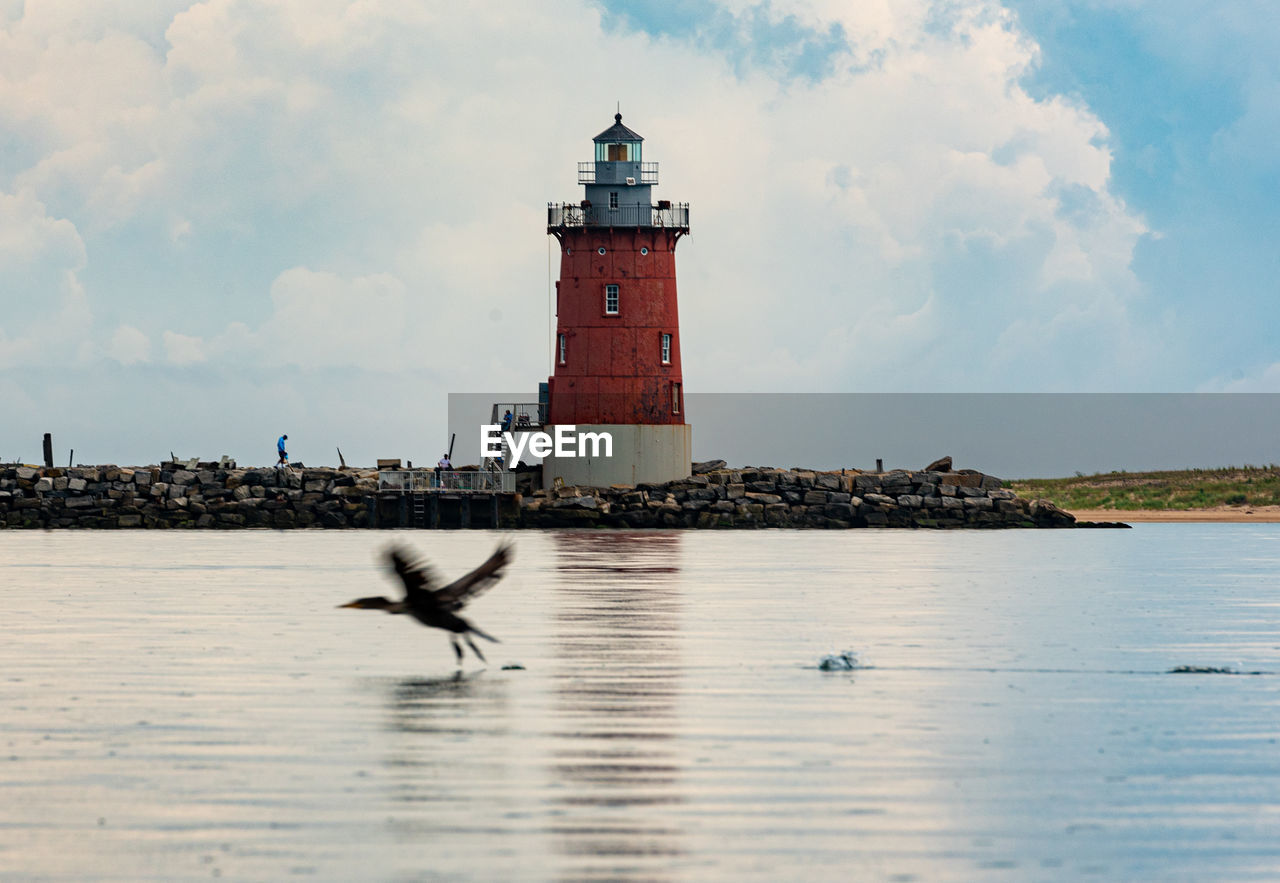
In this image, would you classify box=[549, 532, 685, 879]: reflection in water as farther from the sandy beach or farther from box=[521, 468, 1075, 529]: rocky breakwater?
the sandy beach

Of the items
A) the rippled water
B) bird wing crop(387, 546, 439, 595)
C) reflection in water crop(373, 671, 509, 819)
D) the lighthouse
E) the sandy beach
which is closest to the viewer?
the rippled water

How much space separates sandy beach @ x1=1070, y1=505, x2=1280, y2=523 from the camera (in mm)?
62969

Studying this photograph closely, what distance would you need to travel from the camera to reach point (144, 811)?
890cm

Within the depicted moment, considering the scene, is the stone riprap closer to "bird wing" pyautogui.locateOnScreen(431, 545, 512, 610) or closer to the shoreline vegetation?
the shoreline vegetation

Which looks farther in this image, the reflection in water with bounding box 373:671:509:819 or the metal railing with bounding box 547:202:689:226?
the metal railing with bounding box 547:202:689:226

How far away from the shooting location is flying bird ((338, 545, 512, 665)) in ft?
43.3

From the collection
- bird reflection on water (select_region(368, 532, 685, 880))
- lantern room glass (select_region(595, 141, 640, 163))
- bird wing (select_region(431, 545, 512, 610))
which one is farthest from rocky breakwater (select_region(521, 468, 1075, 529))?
bird wing (select_region(431, 545, 512, 610))

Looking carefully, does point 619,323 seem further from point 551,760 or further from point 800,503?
point 551,760

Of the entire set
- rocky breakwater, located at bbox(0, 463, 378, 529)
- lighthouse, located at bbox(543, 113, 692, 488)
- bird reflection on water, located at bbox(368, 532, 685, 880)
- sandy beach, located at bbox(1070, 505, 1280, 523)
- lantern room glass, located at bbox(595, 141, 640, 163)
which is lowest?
bird reflection on water, located at bbox(368, 532, 685, 880)

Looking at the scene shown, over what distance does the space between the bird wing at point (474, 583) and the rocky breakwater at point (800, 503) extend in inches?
1463

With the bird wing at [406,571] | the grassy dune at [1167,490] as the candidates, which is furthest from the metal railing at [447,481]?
the bird wing at [406,571]

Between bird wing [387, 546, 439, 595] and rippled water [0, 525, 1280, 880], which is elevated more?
bird wing [387, 546, 439, 595]

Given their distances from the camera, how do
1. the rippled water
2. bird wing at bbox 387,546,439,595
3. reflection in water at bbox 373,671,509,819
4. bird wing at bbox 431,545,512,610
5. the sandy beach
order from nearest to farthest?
the rippled water
reflection in water at bbox 373,671,509,819
bird wing at bbox 387,546,439,595
bird wing at bbox 431,545,512,610
the sandy beach

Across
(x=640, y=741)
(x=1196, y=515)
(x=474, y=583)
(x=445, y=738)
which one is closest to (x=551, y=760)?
(x=640, y=741)
